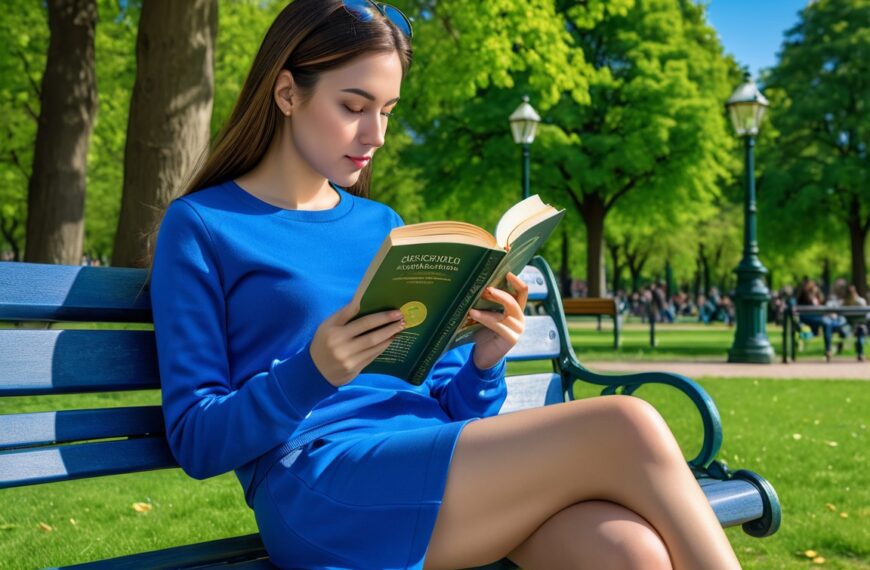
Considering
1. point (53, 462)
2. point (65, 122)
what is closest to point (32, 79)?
point (65, 122)

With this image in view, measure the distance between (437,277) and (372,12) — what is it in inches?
31.6

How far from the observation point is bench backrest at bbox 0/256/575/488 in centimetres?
220

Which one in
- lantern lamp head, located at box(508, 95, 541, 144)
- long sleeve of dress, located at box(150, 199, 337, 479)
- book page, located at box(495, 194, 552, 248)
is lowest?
long sleeve of dress, located at box(150, 199, 337, 479)

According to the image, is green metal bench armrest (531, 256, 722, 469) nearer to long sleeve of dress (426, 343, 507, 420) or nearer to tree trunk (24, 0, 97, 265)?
long sleeve of dress (426, 343, 507, 420)

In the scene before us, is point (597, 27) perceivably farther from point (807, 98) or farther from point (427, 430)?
point (427, 430)

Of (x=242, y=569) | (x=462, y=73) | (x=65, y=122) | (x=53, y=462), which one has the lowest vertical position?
(x=242, y=569)

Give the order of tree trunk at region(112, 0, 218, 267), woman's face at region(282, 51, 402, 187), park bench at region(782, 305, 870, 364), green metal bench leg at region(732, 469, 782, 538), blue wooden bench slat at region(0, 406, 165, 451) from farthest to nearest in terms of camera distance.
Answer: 1. park bench at region(782, 305, 870, 364)
2. tree trunk at region(112, 0, 218, 267)
3. green metal bench leg at region(732, 469, 782, 538)
4. woman's face at region(282, 51, 402, 187)
5. blue wooden bench slat at region(0, 406, 165, 451)

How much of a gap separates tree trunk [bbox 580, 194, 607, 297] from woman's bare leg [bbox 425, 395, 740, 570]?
80.1 feet

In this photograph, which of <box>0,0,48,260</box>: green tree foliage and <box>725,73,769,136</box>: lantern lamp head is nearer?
<box>725,73,769,136</box>: lantern lamp head

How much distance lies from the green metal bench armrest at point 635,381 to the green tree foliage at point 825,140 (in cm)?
2889

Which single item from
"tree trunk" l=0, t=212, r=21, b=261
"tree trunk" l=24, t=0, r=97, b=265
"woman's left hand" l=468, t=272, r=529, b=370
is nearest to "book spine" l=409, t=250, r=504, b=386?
"woman's left hand" l=468, t=272, r=529, b=370

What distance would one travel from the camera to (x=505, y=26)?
1315cm

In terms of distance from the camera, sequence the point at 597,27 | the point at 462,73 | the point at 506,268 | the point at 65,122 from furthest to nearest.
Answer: the point at 597,27
the point at 462,73
the point at 65,122
the point at 506,268

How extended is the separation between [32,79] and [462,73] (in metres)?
9.77
